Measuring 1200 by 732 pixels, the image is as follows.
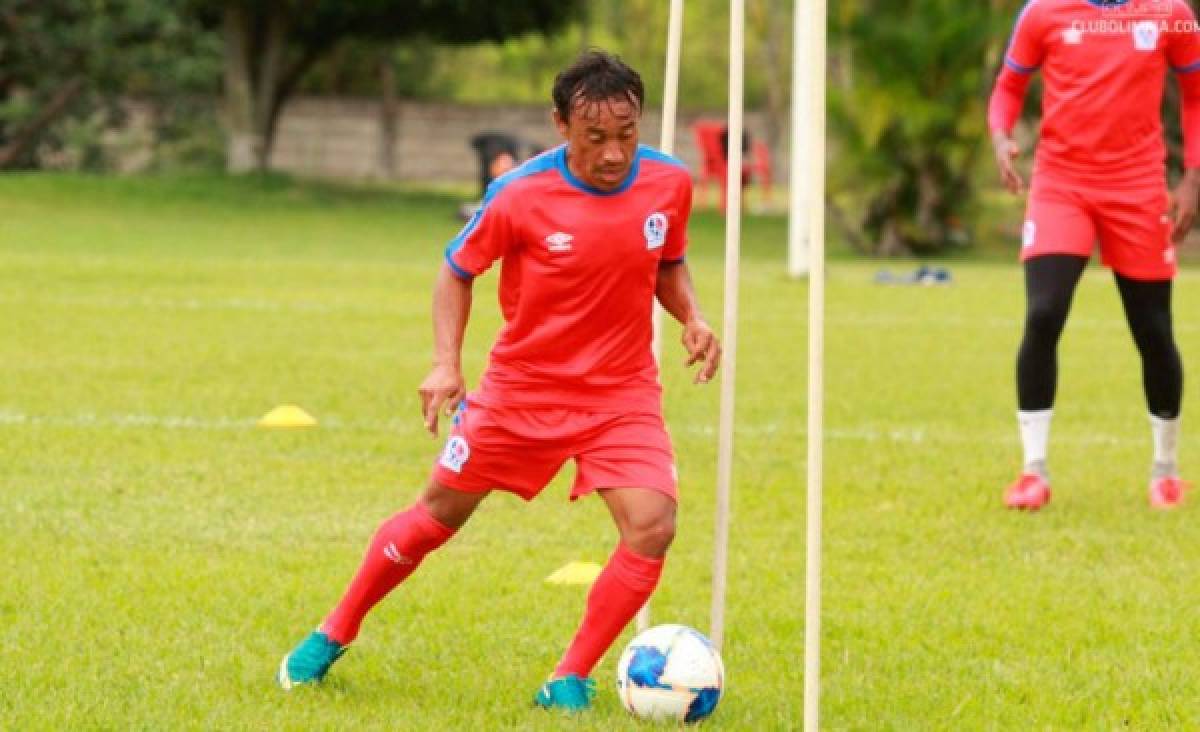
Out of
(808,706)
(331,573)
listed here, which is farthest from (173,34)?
(808,706)

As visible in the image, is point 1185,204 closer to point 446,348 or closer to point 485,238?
point 485,238

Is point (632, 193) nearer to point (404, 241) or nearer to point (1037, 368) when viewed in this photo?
point (1037, 368)

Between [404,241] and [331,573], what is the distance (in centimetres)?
2113

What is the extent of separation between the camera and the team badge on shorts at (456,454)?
5.47 m

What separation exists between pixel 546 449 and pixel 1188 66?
429 cm

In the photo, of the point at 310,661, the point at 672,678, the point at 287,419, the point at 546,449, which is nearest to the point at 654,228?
the point at 546,449

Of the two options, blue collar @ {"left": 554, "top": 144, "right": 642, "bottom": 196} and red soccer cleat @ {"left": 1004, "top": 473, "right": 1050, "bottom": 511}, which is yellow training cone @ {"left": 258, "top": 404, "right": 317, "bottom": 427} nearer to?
red soccer cleat @ {"left": 1004, "top": 473, "right": 1050, "bottom": 511}

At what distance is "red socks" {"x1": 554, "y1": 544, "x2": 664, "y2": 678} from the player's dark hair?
1.12 metres

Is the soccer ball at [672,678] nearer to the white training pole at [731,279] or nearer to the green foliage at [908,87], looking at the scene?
the white training pole at [731,279]

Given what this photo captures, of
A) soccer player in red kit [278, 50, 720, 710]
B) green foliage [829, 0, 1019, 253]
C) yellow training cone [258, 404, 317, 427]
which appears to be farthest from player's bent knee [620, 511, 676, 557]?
green foliage [829, 0, 1019, 253]

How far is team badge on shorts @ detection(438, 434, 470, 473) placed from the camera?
547 centimetres

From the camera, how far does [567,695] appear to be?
538 cm

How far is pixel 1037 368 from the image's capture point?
888 cm

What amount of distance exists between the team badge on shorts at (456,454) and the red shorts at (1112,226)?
12.6 feet
